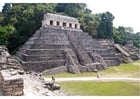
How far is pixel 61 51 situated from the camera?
21422 mm

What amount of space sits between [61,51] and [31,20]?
602 cm

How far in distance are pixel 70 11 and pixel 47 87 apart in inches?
725

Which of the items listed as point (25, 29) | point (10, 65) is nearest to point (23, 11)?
point (25, 29)

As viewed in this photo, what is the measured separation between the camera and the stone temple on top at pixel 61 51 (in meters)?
19.6

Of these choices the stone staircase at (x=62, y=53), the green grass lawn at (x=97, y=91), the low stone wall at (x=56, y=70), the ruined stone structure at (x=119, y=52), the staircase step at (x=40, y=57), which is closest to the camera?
the green grass lawn at (x=97, y=91)

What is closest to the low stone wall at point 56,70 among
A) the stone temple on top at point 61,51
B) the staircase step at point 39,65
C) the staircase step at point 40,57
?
the stone temple on top at point 61,51

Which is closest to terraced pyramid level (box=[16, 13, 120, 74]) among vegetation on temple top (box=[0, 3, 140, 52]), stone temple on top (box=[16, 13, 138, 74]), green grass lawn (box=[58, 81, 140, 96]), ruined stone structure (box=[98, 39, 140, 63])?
stone temple on top (box=[16, 13, 138, 74])

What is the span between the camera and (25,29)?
85.3 ft

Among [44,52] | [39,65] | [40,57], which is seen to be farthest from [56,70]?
[44,52]

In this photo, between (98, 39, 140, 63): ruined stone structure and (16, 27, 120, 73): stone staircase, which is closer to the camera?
(16, 27, 120, 73): stone staircase

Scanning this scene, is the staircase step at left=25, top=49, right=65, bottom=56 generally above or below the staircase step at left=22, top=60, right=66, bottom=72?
above

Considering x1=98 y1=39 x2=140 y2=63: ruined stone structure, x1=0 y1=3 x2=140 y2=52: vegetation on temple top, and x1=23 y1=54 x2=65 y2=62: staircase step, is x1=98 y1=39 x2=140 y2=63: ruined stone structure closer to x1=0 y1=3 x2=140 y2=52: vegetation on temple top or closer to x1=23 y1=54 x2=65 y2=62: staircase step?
x1=0 y1=3 x2=140 y2=52: vegetation on temple top

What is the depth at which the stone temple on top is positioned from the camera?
1958 centimetres

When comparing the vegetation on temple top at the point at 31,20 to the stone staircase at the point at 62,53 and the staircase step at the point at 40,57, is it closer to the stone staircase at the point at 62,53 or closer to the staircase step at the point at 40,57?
the stone staircase at the point at 62,53
